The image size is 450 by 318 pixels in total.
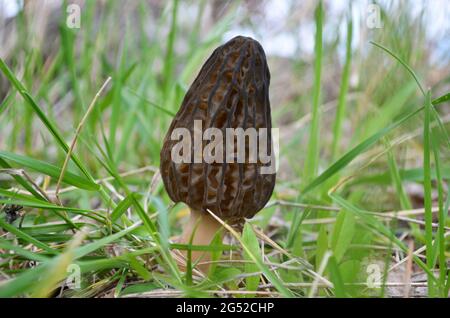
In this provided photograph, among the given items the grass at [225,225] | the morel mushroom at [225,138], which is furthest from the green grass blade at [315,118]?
the morel mushroom at [225,138]

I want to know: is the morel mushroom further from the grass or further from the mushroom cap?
the grass

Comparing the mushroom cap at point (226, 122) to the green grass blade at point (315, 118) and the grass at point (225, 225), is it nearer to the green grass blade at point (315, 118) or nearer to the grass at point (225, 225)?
the grass at point (225, 225)

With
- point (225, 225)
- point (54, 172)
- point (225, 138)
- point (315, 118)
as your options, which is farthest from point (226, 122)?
point (315, 118)

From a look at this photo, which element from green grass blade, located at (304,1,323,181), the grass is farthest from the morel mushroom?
green grass blade, located at (304,1,323,181)

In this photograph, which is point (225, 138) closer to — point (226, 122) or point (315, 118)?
point (226, 122)

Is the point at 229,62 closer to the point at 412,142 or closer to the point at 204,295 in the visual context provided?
the point at 204,295
